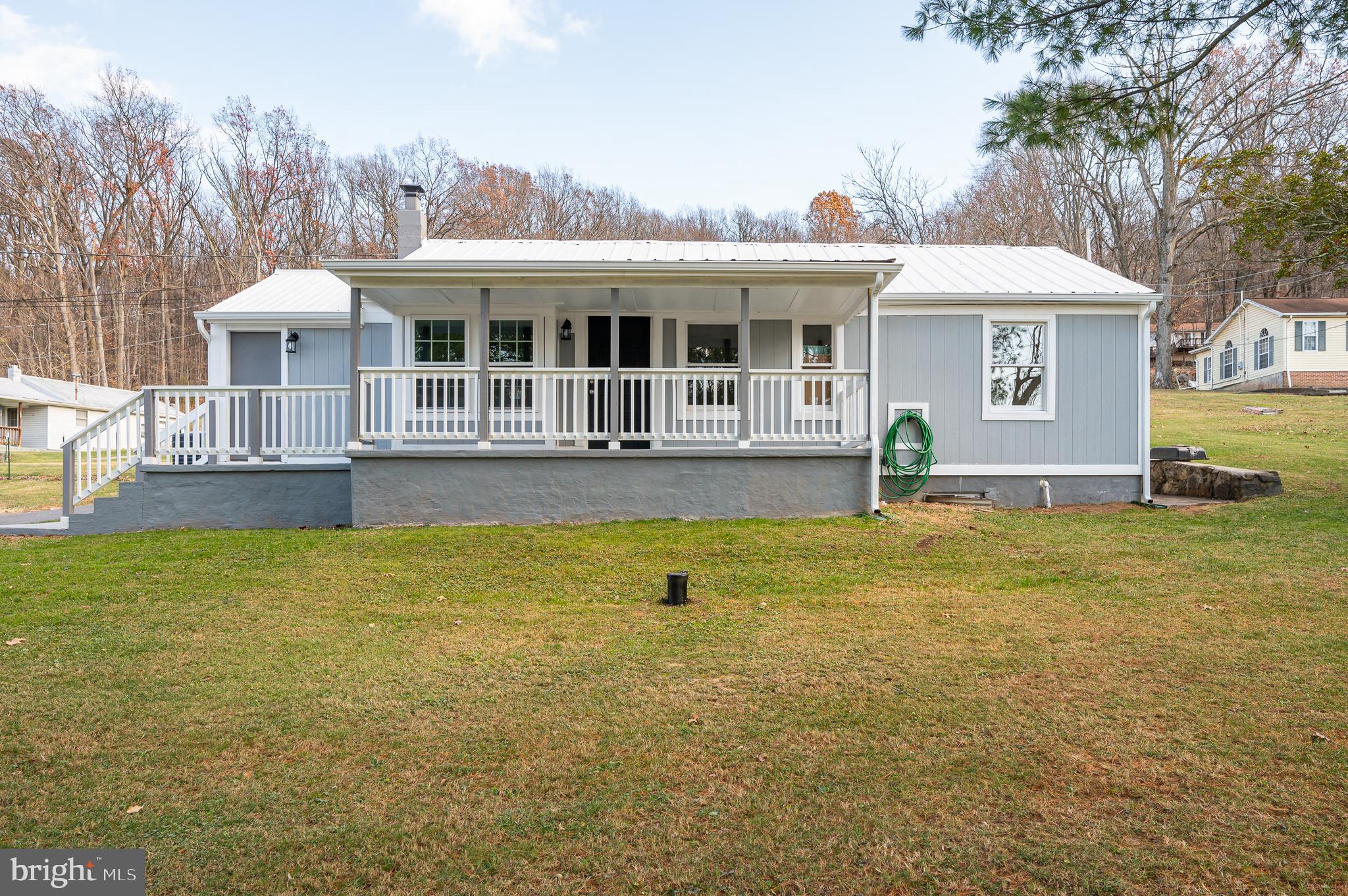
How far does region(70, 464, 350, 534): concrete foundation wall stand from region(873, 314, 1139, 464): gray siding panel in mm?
7055

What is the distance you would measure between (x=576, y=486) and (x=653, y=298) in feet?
9.08

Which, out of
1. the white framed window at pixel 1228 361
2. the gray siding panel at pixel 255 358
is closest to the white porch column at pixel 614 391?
the gray siding panel at pixel 255 358

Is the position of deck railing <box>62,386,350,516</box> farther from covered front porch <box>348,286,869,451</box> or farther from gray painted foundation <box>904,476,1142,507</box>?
gray painted foundation <box>904,476,1142,507</box>

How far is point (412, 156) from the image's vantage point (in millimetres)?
30656

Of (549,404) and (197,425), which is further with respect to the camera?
(549,404)

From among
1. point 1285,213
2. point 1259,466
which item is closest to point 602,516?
point 1285,213

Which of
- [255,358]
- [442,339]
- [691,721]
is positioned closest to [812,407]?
[442,339]

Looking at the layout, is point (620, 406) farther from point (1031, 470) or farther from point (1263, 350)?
point (1263, 350)

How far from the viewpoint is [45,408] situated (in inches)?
1119

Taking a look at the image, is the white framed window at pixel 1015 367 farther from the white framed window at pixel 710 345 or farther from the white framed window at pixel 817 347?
the white framed window at pixel 710 345

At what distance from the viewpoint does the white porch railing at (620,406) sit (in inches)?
341

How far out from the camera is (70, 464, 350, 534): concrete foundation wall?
8922mm

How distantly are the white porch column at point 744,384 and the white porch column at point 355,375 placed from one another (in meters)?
4.31

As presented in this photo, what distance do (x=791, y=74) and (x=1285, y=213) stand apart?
28.0 feet
